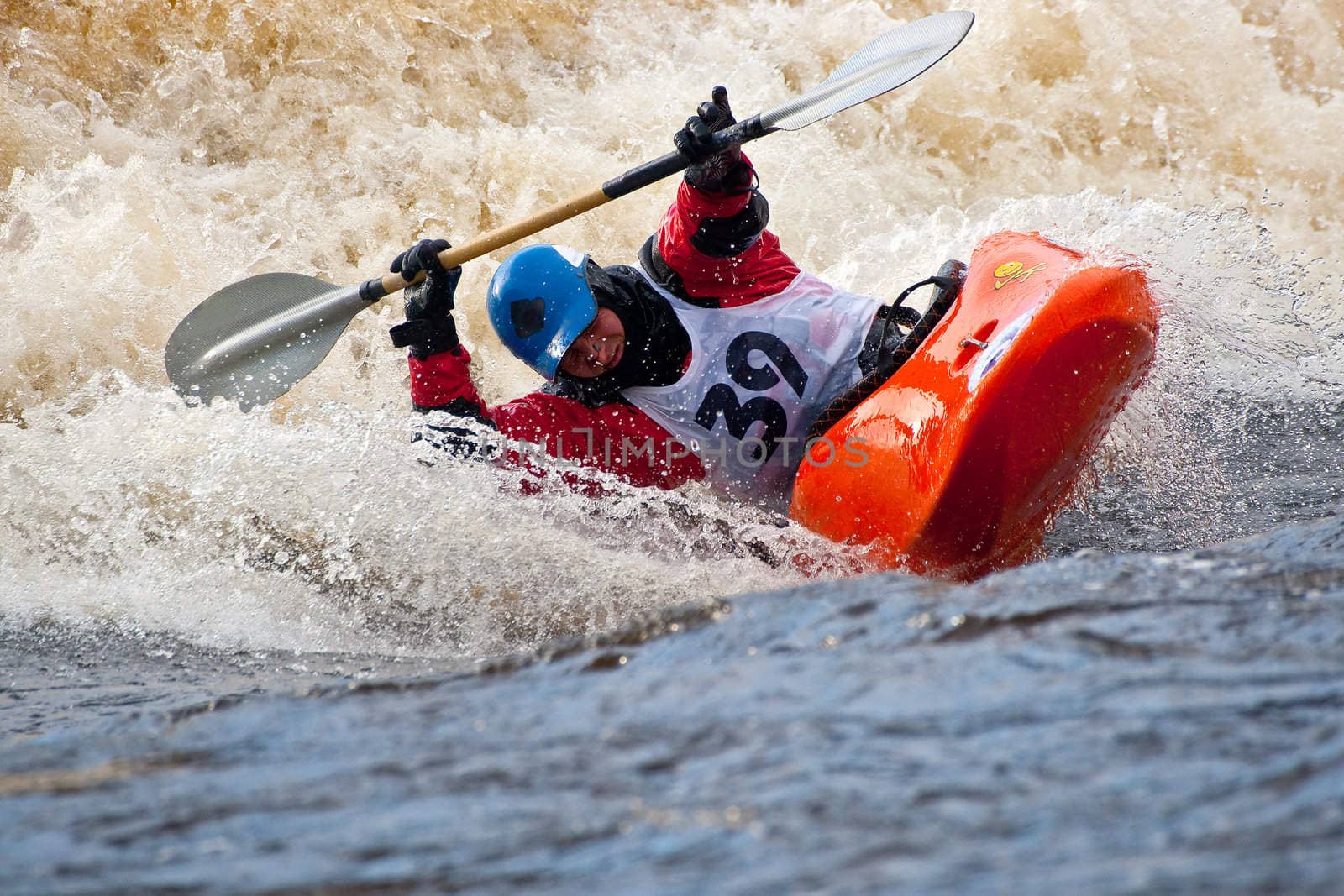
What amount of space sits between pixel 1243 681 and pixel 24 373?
16.2 ft

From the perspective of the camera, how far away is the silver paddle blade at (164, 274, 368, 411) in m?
4.20

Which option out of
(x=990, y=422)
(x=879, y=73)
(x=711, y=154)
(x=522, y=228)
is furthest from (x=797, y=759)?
(x=879, y=73)

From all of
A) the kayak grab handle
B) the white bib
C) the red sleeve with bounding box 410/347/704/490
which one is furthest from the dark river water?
the red sleeve with bounding box 410/347/704/490

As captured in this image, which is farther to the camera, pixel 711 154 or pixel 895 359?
pixel 895 359

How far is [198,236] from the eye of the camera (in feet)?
18.2

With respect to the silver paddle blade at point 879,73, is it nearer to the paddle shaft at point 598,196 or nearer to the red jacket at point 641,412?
the paddle shaft at point 598,196

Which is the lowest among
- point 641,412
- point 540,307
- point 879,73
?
point 641,412

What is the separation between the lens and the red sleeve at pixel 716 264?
3.73 meters

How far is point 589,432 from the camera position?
150 inches

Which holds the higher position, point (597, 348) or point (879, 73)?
point (879, 73)

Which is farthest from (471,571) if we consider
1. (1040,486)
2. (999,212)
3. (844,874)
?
(999,212)

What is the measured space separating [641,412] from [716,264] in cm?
51

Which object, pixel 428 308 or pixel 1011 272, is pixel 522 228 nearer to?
pixel 428 308

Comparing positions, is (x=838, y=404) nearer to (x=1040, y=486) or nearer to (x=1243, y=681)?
(x=1040, y=486)
